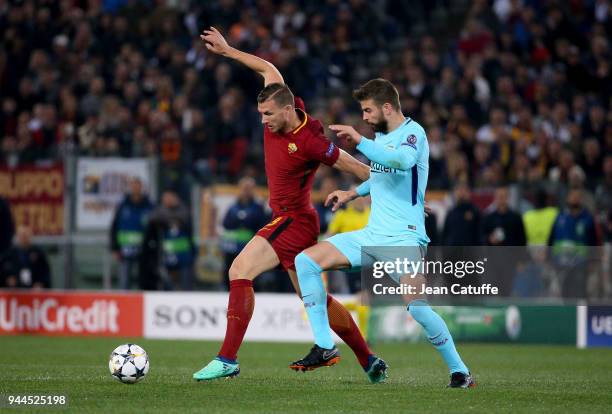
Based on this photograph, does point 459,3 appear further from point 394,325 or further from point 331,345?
point 331,345

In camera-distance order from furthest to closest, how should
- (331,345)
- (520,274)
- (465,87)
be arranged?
(465,87) → (520,274) → (331,345)

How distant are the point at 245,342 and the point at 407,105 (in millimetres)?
5443

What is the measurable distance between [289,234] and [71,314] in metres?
Result: 9.12

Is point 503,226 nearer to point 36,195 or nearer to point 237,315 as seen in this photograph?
point 36,195

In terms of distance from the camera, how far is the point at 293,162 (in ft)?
31.6

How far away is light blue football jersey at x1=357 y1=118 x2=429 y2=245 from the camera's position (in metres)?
9.08

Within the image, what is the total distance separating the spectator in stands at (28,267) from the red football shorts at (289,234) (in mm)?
9487

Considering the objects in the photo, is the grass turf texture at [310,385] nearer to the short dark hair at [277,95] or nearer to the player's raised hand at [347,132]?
the player's raised hand at [347,132]

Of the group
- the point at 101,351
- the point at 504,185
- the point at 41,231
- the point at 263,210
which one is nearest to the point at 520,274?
the point at 504,185

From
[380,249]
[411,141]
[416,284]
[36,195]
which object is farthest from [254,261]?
[36,195]

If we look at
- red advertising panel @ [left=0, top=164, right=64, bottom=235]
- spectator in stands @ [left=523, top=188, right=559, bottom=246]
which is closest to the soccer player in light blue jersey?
spectator in stands @ [left=523, top=188, right=559, bottom=246]

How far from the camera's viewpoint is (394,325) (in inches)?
675

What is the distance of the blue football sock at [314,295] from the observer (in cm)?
920

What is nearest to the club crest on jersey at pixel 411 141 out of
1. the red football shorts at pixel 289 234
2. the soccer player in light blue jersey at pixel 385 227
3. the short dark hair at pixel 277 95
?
the soccer player in light blue jersey at pixel 385 227
